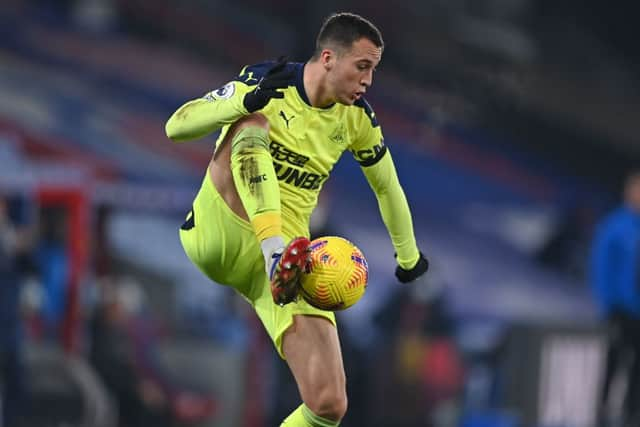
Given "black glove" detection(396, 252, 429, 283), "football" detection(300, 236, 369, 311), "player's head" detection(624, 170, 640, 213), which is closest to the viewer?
"football" detection(300, 236, 369, 311)

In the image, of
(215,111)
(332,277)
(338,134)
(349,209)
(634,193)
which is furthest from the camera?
(349,209)

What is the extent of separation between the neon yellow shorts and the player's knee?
322 millimetres

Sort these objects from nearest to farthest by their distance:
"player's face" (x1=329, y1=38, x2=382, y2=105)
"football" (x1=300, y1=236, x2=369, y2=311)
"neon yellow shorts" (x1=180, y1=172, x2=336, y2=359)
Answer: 1. "football" (x1=300, y1=236, x2=369, y2=311)
2. "player's face" (x1=329, y1=38, x2=382, y2=105)
3. "neon yellow shorts" (x1=180, y1=172, x2=336, y2=359)

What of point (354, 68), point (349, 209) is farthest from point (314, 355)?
point (349, 209)

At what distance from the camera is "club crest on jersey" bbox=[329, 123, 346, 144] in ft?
20.4

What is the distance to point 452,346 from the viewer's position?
40.8 feet

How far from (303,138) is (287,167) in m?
0.15

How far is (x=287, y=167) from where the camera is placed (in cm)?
617

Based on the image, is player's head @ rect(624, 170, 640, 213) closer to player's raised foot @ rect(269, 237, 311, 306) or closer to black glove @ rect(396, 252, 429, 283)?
black glove @ rect(396, 252, 429, 283)

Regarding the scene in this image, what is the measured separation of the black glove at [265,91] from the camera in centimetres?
577

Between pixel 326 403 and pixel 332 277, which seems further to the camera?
pixel 326 403

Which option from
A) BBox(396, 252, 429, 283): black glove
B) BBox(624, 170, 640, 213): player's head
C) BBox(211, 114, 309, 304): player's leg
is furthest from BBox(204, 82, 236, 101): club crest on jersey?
BBox(624, 170, 640, 213): player's head

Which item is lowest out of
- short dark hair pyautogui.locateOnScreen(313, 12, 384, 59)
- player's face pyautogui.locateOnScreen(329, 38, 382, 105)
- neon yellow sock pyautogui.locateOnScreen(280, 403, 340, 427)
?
neon yellow sock pyautogui.locateOnScreen(280, 403, 340, 427)

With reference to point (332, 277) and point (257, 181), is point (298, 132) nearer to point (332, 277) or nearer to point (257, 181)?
point (257, 181)
